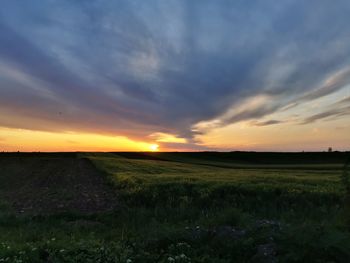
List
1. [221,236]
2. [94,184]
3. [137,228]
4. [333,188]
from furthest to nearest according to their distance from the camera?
[94,184]
[333,188]
[137,228]
[221,236]

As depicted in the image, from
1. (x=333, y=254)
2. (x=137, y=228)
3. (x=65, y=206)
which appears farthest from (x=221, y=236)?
(x=65, y=206)

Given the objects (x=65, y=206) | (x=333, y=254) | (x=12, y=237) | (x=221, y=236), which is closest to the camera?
(x=333, y=254)

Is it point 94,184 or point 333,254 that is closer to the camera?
point 333,254

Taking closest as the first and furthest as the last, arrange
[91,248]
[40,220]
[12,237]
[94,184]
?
1. [91,248]
2. [12,237]
3. [40,220]
4. [94,184]

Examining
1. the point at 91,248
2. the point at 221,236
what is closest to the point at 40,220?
the point at 91,248

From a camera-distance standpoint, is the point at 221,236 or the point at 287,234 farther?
the point at 221,236

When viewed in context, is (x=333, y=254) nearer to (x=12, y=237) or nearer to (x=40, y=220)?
(x=12, y=237)

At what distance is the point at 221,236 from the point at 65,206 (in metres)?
10.6

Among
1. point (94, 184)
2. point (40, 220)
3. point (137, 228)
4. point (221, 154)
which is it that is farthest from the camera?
point (221, 154)

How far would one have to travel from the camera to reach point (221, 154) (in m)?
115

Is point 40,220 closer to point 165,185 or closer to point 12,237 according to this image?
point 12,237

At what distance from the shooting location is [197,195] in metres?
20.0

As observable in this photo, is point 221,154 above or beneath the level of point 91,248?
above

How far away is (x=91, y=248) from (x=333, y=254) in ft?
19.6
